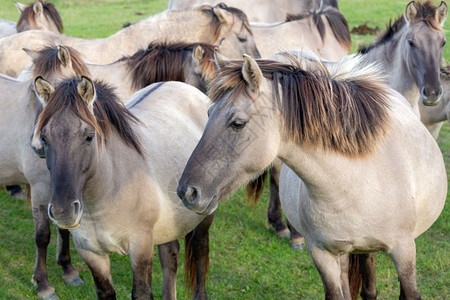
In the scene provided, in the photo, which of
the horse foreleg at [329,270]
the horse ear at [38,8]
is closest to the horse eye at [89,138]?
the horse foreleg at [329,270]

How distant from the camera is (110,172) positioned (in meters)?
3.58

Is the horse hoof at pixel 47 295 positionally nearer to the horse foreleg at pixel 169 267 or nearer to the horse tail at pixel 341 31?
the horse foreleg at pixel 169 267

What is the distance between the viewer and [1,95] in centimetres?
509

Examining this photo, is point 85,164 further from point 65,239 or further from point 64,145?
point 65,239

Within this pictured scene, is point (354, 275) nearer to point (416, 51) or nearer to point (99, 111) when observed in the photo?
point (99, 111)

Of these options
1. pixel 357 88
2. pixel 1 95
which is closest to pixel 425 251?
pixel 357 88

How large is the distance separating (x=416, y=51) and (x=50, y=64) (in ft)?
10.2

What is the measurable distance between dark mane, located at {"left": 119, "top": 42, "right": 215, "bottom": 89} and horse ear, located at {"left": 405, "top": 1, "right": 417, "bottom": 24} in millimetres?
1810

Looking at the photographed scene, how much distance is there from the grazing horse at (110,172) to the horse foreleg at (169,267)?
1.50 feet

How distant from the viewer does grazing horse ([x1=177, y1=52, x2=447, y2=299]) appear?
280 centimetres

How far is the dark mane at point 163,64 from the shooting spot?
18.5 ft

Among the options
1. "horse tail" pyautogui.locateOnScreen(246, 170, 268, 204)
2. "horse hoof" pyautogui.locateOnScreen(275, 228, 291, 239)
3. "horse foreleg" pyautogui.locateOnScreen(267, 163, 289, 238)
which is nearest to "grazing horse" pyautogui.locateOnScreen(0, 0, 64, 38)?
"horse tail" pyautogui.locateOnScreen(246, 170, 268, 204)

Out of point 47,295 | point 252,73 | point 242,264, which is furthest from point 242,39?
point 252,73

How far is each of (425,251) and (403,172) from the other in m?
2.57
